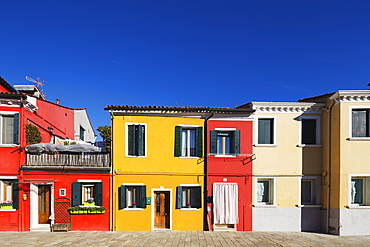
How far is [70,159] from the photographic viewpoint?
1262 centimetres

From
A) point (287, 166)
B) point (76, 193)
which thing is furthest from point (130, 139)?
point (287, 166)

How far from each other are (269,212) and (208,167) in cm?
405

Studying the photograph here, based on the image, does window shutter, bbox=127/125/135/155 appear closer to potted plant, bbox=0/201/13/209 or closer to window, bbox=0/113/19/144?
window, bbox=0/113/19/144

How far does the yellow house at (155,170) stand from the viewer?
41.5 feet

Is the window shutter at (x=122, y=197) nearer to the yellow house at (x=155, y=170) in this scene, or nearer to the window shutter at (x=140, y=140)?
the yellow house at (x=155, y=170)

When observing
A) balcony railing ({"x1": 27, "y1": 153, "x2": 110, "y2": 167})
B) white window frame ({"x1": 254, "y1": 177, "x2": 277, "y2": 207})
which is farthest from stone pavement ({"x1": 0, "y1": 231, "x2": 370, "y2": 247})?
balcony railing ({"x1": 27, "y1": 153, "x2": 110, "y2": 167})

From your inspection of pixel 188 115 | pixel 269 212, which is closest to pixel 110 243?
pixel 188 115

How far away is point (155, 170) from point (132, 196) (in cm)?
185

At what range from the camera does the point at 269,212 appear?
42.7 feet

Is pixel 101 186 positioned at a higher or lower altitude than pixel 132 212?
higher

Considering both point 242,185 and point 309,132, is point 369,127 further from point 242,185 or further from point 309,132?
point 242,185

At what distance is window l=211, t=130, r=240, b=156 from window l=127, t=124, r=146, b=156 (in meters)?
3.73

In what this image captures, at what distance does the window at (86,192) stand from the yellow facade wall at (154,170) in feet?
2.63

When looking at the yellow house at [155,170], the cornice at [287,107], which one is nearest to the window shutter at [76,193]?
the yellow house at [155,170]
